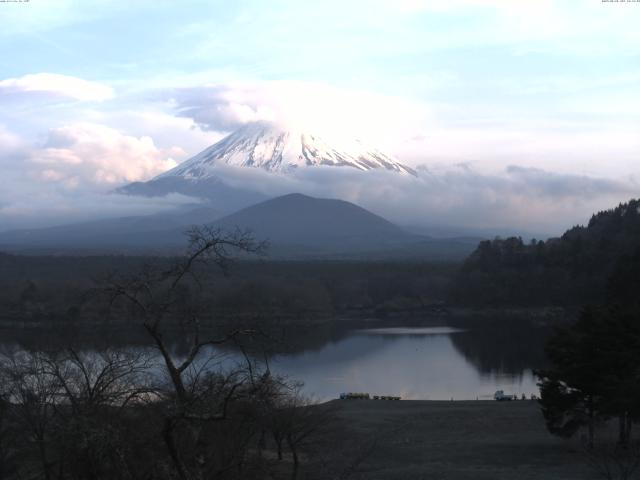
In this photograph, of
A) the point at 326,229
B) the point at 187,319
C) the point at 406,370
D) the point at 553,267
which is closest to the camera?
the point at 187,319

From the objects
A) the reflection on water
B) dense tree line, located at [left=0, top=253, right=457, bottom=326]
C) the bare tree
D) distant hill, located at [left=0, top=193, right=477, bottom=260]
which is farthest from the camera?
distant hill, located at [left=0, top=193, right=477, bottom=260]

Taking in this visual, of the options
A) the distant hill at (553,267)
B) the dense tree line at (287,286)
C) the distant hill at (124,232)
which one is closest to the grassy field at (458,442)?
the dense tree line at (287,286)

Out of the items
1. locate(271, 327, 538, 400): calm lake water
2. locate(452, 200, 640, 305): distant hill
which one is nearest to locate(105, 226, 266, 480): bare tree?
locate(271, 327, 538, 400): calm lake water

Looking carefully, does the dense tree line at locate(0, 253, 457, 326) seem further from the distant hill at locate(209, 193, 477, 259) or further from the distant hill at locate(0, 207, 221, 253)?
the distant hill at locate(0, 207, 221, 253)

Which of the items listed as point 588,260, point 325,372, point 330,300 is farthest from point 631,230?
point 325,372

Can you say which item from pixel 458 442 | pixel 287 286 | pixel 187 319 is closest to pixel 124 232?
pixel 287 286

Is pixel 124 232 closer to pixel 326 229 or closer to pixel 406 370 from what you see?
pixel 326 229
